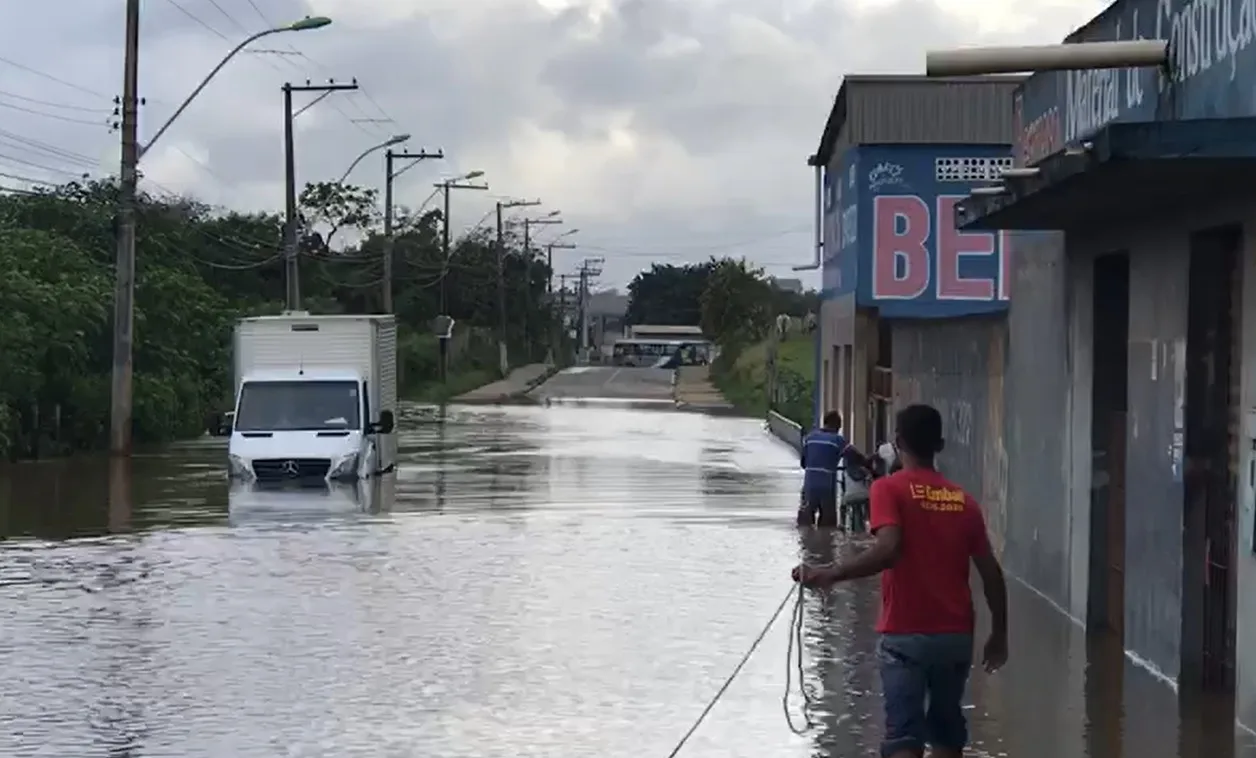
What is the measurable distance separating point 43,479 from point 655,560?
1588cm

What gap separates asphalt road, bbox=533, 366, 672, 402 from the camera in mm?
82312

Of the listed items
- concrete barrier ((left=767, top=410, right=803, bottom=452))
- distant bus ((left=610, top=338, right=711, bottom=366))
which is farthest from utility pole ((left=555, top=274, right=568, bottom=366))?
concrete barrier ((left=767, top=410, right=803, bottom=452))

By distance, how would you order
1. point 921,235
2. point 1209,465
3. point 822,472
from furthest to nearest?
point 921,235 < point 822,472 < point 1209,465

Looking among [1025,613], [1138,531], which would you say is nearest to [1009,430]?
[1025,613]

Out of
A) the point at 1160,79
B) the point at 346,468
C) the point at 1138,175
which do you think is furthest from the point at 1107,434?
the point at 346,468

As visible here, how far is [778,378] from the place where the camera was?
6525 centimetres

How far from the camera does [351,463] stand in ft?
96.3

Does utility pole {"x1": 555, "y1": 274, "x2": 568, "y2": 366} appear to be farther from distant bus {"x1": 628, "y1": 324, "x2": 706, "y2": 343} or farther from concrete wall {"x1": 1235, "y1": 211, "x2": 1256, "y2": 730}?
concrete wall {"x1": 1235, "y1": 211, "x2": 1256, "y2": 730}

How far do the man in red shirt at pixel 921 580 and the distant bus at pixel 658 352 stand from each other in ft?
432

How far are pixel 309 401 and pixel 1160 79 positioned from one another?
64.0ft

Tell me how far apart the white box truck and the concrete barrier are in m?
12.8

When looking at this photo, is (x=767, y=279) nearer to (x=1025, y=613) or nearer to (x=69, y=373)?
(x=69, y=373)

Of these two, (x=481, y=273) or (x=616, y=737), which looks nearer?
(x=616, y=737)

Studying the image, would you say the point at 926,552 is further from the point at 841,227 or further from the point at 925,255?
the point at 841,227
